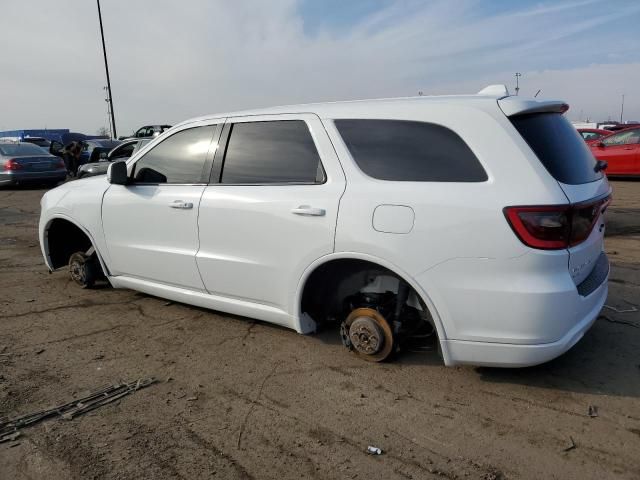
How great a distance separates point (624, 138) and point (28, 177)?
53.5 ft

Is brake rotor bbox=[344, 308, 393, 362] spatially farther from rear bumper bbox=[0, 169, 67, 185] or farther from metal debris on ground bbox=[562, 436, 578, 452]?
rear bumper bbox=[0, 169, 67, 185]

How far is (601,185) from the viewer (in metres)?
3.26

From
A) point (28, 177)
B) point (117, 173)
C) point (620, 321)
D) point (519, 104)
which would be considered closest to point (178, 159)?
point (117, 173)

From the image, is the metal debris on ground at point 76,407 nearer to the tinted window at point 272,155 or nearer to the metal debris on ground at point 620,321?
the tinted window at point 272,155

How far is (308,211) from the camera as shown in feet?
10.9

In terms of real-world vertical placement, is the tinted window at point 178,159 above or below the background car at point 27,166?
above

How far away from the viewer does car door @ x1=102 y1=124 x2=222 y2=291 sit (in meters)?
4.00

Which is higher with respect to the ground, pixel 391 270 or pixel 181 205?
pixel 181 205

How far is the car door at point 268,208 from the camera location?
3.35m

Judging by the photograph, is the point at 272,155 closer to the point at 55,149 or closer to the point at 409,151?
the point at 409,151

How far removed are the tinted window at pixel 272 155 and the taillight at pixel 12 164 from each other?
1354 cm

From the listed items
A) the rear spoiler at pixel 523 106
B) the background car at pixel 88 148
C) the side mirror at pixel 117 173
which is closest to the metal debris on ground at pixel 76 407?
the side mirror at pixel 117 173

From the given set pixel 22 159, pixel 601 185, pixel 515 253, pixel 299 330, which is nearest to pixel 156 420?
pixel 299 330

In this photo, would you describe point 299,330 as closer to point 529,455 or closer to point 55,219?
point 529,455
